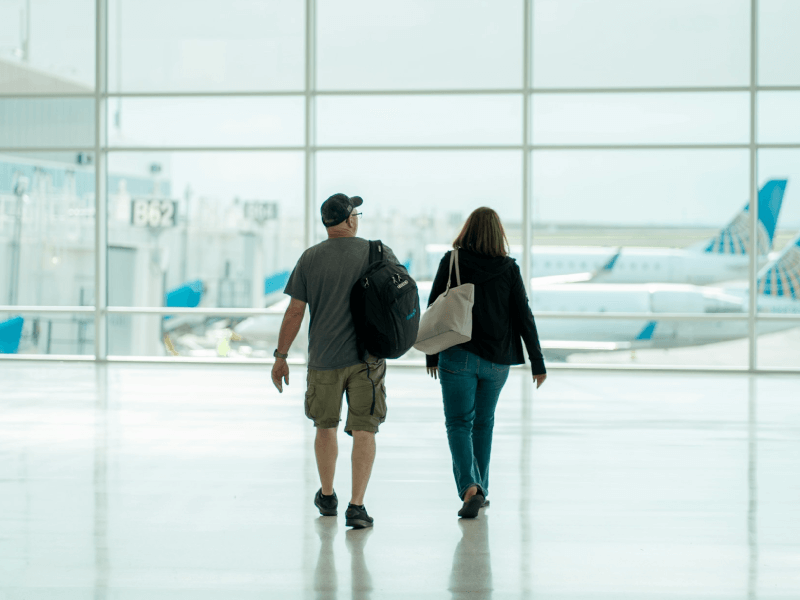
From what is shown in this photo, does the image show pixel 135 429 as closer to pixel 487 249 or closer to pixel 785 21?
pixel 487 249

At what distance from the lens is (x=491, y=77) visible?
10.2 m

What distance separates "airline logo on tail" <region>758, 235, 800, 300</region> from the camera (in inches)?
392

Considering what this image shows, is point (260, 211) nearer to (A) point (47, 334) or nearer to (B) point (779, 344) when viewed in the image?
(A) point (47, 334)

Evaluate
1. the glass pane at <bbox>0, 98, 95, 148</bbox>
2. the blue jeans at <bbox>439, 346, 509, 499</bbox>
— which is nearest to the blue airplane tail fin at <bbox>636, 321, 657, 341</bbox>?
the glass pane at <bbox>0, 98, 95, 148</bbox>

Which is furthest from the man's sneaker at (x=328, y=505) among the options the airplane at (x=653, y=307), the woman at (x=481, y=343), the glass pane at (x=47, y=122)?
the glass pane at (x=47, y=122)

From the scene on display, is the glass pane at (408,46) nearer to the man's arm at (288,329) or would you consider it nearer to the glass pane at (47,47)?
the glass pane at (47,47)

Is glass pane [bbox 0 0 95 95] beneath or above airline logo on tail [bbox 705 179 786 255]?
above

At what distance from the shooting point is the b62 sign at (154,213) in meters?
10.9

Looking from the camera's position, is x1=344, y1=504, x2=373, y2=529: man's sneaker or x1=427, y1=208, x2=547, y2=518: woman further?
x1=427, y1=208, x2=547, y2=518: woman

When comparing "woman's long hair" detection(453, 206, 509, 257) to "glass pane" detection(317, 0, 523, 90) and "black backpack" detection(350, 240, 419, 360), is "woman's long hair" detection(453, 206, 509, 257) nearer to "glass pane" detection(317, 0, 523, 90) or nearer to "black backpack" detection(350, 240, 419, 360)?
"black backpack" detection(350, 240, 419, 360)

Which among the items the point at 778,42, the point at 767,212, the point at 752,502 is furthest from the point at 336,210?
the point at 778,42

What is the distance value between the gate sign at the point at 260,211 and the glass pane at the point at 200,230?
0.01 metres

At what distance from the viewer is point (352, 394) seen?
3428 mm

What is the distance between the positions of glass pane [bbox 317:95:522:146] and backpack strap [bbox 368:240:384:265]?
277 inches
